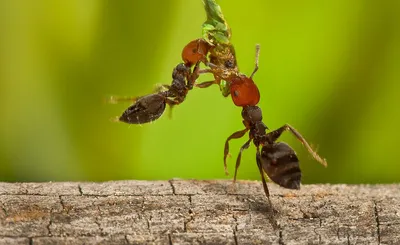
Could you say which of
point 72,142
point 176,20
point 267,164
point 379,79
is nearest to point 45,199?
point 267,164

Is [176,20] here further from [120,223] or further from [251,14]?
[120,223]

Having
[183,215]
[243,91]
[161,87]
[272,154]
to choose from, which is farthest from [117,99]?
[183,215]

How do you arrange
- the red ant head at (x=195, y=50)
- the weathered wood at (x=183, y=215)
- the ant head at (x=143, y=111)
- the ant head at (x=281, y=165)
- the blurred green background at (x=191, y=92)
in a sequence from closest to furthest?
the weathered wood at (x=183, y=215) → the ant head at (x=281, y=165) → the ant head at (x=143, y=111) → the red ant head at (x=195, y=50) → the blurred green background at (x=191, y=92)

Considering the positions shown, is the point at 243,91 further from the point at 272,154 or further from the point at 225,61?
the point at 272,154

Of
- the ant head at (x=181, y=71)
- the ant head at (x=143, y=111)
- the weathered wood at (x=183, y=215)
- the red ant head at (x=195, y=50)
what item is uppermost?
the red ant head at (x=195, y=50)

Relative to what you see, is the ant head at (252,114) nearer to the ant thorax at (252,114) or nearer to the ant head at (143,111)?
the ant thorax at (252,114)

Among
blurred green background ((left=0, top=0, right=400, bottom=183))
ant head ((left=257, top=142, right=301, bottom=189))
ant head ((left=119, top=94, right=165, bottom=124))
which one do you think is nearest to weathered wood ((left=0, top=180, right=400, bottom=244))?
ant head ((left=257, top=142, right=301, bottom=189))

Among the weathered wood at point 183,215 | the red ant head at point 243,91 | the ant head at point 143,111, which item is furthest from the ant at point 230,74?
the weathered wood at point 183,215
